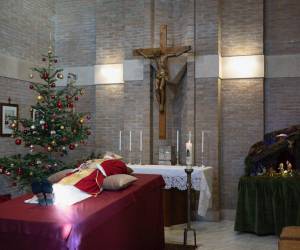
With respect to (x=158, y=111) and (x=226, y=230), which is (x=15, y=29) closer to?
(x=158, y=111)

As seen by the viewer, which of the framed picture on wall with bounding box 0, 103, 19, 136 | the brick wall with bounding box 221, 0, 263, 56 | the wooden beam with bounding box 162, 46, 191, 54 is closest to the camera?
the wooden beam with bounding box 162, 46, 191, 54

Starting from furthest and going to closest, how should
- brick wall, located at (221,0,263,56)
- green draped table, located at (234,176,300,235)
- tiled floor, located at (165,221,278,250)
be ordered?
brick wall, located at (221,0,263,56)
green draped table, located at (234,176,300,235)
tiled floor, located at (165,221,278,250)

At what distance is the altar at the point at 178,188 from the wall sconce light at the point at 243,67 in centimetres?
197

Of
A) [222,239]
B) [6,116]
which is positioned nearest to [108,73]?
[6,116]

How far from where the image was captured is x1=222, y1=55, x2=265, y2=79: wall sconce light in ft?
25.4

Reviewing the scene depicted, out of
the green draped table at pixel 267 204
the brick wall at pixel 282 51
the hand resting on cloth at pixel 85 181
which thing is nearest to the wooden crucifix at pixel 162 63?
the brick wall at pixel 282 51

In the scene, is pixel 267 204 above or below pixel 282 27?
below

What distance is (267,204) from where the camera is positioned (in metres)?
6.24

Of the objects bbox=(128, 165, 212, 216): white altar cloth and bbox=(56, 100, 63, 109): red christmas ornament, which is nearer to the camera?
bbox=(128, 165, 212, 216): white altar cloth

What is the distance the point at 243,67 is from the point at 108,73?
284 cm

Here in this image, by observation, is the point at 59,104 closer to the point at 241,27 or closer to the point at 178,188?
the point at 178,188

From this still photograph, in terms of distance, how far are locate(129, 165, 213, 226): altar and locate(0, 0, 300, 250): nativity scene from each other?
0.02 m

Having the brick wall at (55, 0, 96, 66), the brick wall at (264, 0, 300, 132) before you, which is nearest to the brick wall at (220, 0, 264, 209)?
the brick wall at (264, 0, 300, 132)

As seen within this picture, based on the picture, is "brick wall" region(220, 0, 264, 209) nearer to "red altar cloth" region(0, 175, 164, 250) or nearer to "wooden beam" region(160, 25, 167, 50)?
"wooden beam" region(160, 25, 167, 50)
